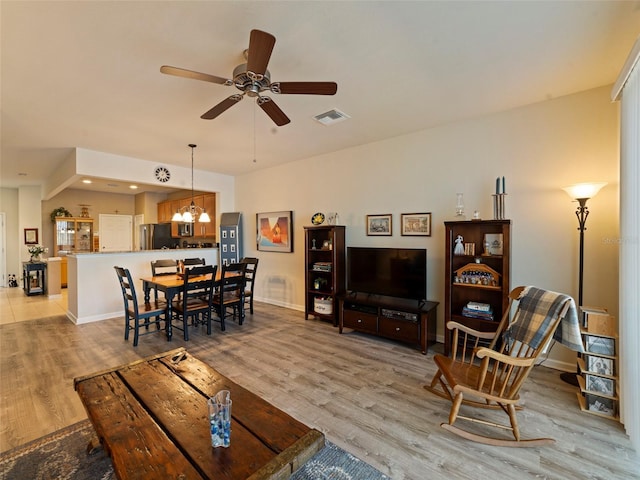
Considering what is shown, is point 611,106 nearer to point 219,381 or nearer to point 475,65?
point 475,65

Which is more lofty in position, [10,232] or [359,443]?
[10,232]

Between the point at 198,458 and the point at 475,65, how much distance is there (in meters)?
3.27

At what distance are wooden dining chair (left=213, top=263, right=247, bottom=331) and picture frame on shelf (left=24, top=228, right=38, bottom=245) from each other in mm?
7016

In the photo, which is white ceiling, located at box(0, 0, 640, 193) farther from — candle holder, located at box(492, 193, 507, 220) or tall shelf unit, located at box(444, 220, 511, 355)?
tall shelf unit, located at box(444, 220, 511, 355)

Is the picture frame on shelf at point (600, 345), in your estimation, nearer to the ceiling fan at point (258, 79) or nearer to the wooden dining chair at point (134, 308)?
the ceiling fan at point (258, 79)

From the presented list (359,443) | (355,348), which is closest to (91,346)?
(355,348)

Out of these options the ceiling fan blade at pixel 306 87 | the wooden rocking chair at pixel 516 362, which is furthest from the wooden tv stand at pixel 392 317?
the ceiling fan blade at pixel 306 87

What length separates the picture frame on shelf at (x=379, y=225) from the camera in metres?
4.35

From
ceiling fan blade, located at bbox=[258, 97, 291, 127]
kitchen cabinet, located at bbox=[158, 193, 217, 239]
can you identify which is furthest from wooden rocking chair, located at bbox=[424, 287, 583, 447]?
kitchen cabinet, located at bbox=[158, 193, 217, 239]

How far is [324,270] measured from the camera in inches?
187

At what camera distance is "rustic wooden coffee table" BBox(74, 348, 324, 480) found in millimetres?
1226

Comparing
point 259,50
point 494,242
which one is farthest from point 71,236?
point 494,242

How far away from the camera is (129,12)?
1868 millimetres

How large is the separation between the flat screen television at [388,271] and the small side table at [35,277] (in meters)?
7.50
